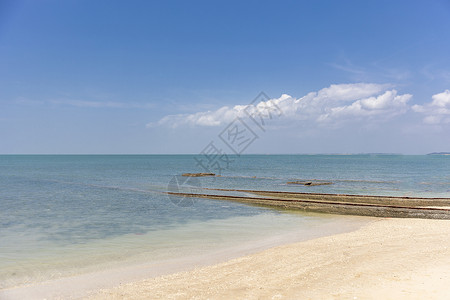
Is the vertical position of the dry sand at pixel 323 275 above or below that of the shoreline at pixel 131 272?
above

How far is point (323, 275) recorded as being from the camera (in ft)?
24.0

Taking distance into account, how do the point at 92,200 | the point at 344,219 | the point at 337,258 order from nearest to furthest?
the point at 337,258
the point at 344,219
the point at 92,200

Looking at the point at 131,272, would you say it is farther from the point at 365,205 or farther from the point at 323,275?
the point at 365,205

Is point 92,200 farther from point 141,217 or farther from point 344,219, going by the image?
point 344,219

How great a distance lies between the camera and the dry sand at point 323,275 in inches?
246

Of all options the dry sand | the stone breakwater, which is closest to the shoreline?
the dry sand

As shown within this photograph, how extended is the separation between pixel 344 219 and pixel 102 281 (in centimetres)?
1242

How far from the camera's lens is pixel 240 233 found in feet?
42.3

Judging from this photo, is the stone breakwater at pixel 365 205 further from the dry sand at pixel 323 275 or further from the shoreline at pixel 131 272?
the shoreline at pixel 131 272

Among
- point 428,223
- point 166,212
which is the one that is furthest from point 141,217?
point 428,223

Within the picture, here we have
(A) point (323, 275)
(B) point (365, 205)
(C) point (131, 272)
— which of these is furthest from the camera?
(B) point (365, 205)

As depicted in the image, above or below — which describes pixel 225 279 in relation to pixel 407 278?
below

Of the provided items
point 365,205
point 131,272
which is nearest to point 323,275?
point 131,272

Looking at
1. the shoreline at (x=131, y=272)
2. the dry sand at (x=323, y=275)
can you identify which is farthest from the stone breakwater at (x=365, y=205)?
the shoreline at (x=131, y=272)
